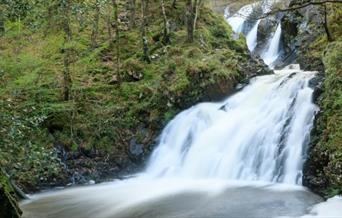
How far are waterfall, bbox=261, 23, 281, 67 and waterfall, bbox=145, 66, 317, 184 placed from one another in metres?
7.29

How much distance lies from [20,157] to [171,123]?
21.1 feet

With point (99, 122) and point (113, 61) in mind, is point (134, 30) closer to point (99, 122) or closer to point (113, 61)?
point (113, 61)

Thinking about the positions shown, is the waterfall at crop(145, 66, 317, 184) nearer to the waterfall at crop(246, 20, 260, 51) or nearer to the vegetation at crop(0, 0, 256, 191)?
Answer: the vegetation at crop(0, 0, 256, 191)

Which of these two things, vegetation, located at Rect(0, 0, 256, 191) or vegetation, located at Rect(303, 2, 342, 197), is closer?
vegetation, located at Rect(303, 2, 342, 197)

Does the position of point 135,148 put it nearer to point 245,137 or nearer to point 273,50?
point 245,137

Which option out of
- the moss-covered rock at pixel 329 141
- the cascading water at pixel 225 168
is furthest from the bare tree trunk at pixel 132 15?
the moss-covered rock at pixel 329 141

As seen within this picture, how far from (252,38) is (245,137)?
13817mm

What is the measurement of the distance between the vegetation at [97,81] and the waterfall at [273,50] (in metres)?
5.05

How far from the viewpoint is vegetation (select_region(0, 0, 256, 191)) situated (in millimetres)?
12352

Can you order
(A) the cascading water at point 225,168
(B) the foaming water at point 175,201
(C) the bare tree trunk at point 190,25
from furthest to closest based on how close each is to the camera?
(C) the bare tree trunk at point 190,25 → (A) the cascading water at point 225,168 → (B) the foaming water at point 175,201

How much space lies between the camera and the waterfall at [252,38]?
2431 centimetres

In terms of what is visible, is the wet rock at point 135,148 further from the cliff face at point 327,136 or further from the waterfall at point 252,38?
the waterfall at point 252,38

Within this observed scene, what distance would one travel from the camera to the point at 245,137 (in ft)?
40.0

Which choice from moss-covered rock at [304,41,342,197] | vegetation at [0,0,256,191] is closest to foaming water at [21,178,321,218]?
moss-covered rock at [304,41,342,197]
